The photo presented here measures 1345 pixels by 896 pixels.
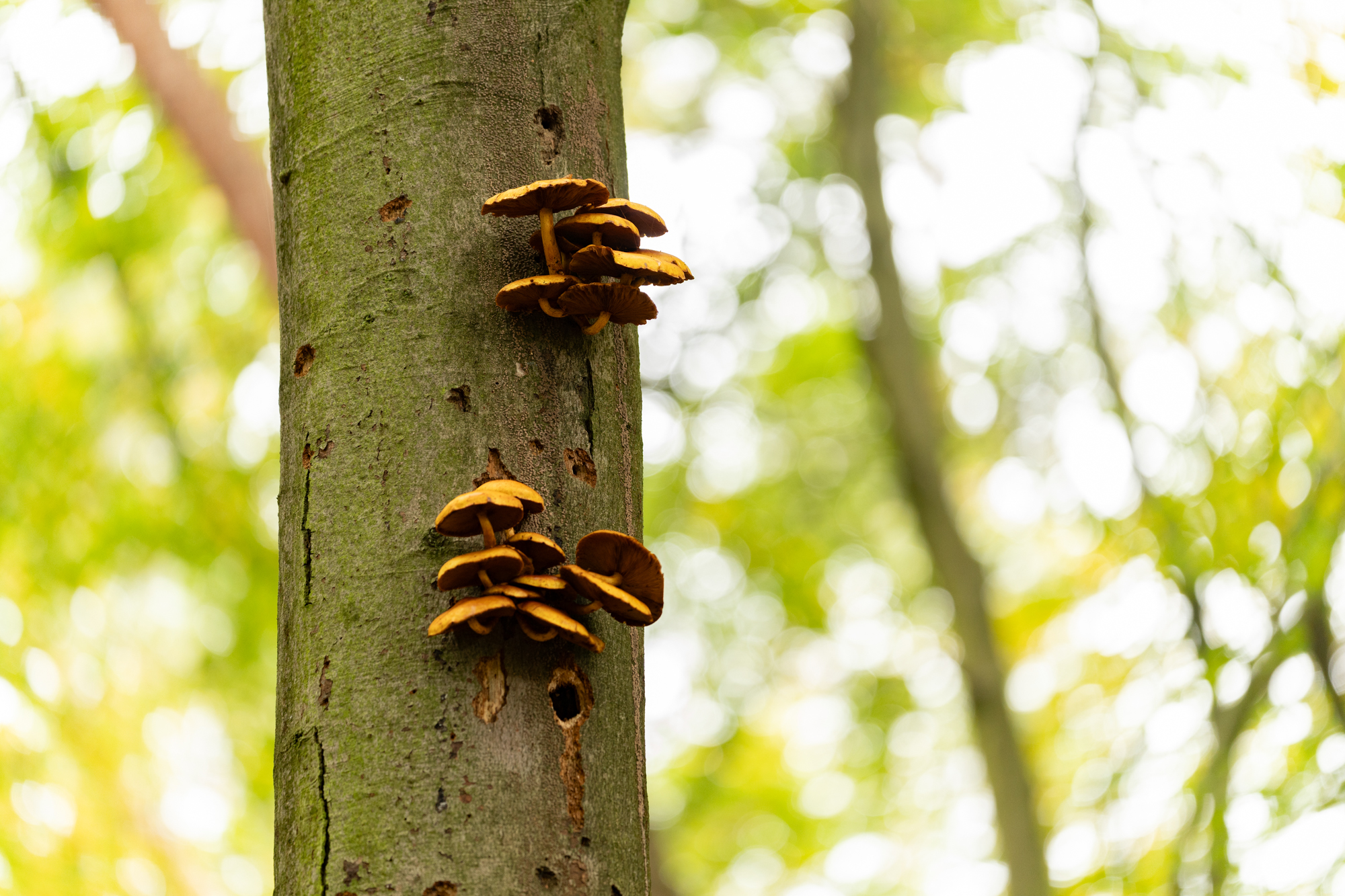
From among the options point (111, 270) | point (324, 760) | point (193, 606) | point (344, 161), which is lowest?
point (324, 760)

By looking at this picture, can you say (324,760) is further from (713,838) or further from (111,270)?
(713,838)

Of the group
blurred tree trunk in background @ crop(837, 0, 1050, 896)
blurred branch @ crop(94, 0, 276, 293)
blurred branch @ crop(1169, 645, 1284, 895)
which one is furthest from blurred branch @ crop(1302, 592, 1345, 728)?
blurred branch @ crop(94, 0, 276, 293)

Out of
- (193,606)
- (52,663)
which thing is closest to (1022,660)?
(193,606)

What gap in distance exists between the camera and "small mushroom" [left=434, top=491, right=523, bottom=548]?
129 centimetres

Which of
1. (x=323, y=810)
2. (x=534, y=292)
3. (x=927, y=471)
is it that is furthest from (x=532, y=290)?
(x=927, y=471)

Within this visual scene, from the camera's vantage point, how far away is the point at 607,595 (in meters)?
1.34

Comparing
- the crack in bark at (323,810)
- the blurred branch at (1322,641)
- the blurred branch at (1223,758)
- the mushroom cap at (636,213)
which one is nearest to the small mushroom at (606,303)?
the mushroom cap at (636,213)

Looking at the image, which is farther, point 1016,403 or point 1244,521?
point 1016,403

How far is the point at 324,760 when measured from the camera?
134cm

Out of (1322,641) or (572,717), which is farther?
(1322,641)

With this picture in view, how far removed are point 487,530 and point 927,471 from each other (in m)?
5.28

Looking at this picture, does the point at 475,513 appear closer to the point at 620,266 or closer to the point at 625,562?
the point at 625,562

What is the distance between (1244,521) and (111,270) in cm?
768

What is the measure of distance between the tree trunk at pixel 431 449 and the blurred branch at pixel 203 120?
3783 millimetres
